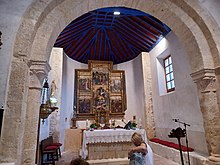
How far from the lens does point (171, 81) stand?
668cm

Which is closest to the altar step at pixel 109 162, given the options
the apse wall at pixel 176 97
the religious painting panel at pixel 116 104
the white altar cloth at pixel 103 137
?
the white altar cloth at pixel 103 137

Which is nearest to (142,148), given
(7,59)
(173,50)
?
(7,59)

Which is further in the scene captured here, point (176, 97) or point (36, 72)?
point (176, 97)

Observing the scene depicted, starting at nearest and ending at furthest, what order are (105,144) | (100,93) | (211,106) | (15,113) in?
(15,113) → (211,106) → (105,144) → (100,93)

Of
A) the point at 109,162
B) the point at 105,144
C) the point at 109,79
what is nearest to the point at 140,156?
the point at 109,162

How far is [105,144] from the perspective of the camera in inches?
205

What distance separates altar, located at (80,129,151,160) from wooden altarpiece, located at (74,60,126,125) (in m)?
3.03

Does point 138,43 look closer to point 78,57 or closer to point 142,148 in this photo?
point 78,57

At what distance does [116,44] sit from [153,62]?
2412 mm

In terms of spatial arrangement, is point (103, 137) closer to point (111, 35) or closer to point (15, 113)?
point (15, 113)

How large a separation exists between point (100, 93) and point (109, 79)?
1.00m

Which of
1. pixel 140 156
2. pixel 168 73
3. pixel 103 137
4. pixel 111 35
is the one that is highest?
pixel 111 35

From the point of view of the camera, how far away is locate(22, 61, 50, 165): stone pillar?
2535 mm

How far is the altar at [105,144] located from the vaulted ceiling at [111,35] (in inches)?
176
